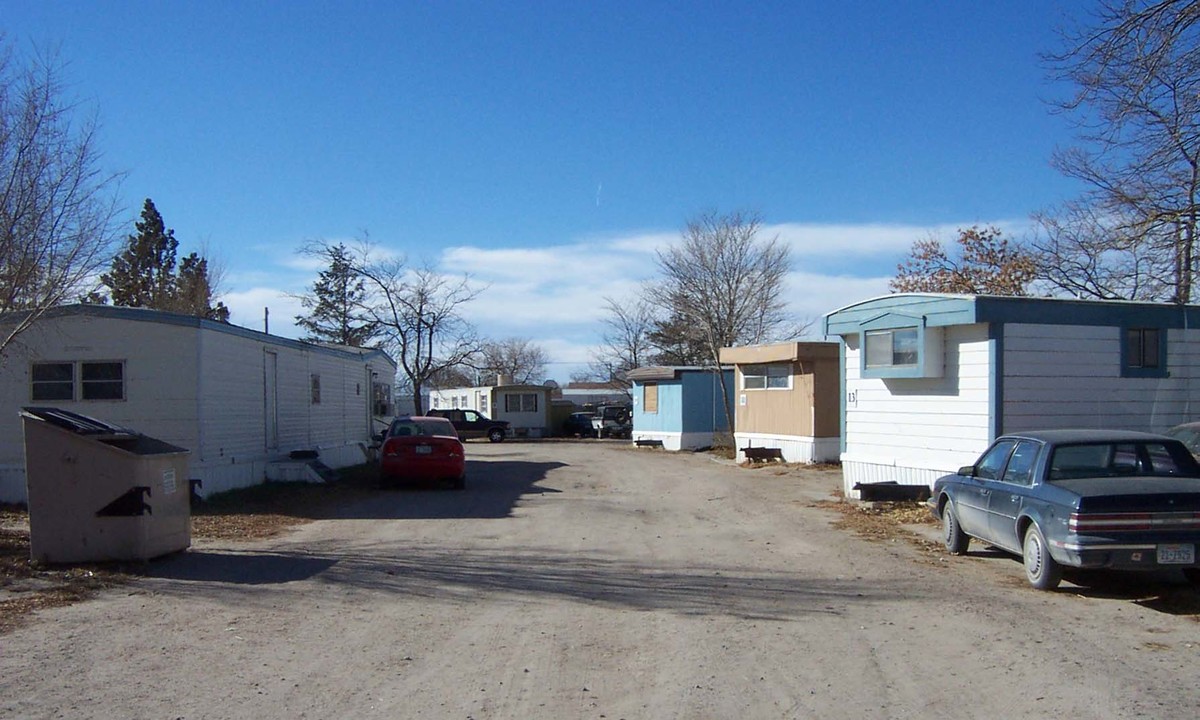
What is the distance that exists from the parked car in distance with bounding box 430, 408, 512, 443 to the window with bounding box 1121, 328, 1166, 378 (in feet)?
104

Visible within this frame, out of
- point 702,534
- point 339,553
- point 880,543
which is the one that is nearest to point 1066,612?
point 880,543

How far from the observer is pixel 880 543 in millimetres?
12148

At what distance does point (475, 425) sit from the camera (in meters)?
44.6

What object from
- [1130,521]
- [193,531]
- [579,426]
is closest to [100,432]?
[193,531]

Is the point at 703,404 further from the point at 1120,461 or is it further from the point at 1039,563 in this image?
the point at 1039,563

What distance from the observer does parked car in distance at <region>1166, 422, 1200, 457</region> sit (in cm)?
1309

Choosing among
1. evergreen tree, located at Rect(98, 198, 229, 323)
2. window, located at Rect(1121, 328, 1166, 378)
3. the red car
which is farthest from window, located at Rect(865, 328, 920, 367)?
evergreen tree, located at Rect(98, 198, 229, 323)

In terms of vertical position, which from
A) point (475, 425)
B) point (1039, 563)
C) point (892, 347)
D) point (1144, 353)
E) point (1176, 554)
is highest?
point (892, 347)

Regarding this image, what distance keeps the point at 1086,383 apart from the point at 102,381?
1556 cm

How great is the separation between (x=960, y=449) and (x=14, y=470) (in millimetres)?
15161

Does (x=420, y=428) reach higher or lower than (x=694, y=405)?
lower

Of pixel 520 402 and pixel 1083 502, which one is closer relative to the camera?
pixel 1083 502

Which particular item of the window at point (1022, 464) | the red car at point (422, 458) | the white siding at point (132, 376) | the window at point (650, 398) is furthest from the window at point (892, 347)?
the window at point (650, 398)

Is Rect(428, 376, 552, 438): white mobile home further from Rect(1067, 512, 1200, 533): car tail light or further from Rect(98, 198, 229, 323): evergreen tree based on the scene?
Rect(1067, 512, 1200, 533): car tail light
